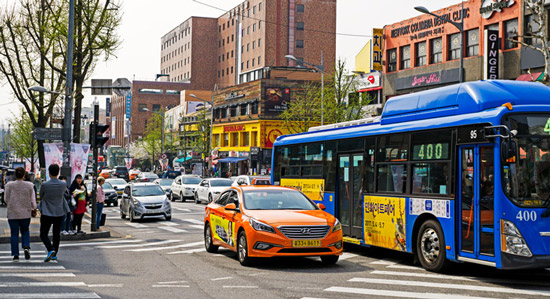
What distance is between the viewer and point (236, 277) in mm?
11711

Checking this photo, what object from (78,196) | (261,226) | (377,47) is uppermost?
(377,47)

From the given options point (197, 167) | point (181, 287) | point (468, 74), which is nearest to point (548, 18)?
point (468, 74)

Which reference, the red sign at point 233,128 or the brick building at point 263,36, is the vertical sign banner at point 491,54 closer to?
the red sign at point 233,128

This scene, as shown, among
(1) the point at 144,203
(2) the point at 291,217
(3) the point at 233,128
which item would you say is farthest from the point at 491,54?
(3) the point at 233,128

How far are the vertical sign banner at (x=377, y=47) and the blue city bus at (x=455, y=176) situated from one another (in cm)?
3536

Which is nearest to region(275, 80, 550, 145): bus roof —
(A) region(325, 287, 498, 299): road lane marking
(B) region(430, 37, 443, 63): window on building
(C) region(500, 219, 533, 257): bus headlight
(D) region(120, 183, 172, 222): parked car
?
(C) region(500, 219, 533, 257): bus headlight

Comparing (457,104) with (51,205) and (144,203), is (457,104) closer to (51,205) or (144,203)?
(51,205)

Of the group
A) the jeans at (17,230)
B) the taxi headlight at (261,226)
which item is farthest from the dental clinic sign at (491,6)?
the jeans at (17,230)

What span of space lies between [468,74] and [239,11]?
240 feet

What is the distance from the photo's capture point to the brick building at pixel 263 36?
327ft

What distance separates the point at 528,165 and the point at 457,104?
198cm

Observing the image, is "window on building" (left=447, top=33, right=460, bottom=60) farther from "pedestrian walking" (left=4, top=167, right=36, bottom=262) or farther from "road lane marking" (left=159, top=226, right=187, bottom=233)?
"pedestrian walking" (left=4, top=167, right=36, bottom=262)

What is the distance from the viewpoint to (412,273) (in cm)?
1242

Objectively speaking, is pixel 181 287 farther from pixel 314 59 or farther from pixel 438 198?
pixel 314 59
